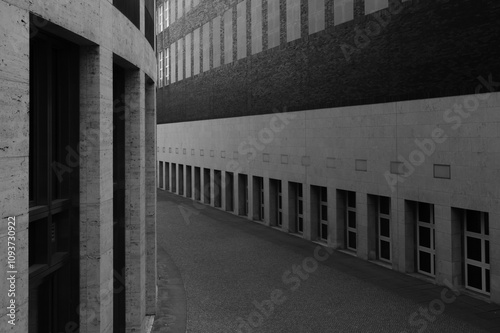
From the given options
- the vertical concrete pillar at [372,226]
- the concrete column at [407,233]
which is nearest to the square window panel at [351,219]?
the vertical concrete pillar at [372,226]

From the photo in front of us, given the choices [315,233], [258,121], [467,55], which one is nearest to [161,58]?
[258,121]

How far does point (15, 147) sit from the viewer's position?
5020 millimetres

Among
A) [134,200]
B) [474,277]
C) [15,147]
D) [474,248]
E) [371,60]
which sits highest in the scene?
[371,60]

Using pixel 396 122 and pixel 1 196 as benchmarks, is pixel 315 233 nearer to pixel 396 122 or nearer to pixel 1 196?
pixel 396 122

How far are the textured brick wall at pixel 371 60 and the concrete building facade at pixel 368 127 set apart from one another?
6 centimetres

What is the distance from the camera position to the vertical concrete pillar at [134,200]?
1053cm

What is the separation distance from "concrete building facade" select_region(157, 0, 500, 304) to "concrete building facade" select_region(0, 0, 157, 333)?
10.9 metres

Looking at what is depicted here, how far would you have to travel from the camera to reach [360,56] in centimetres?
1981

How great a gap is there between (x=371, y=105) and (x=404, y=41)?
2.76 m

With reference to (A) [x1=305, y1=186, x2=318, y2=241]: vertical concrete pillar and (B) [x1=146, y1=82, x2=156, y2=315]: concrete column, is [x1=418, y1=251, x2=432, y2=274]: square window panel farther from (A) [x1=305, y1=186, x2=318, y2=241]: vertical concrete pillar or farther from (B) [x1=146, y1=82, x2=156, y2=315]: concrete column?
(B) [x1=146, y1=82, x2=156, y2=315]: concrete column

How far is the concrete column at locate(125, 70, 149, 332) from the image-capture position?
10.5m

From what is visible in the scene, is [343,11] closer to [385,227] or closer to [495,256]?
[385,227]

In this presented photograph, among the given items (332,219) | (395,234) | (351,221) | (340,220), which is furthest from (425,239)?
(332,219)

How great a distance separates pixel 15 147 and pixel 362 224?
16.6 metres
